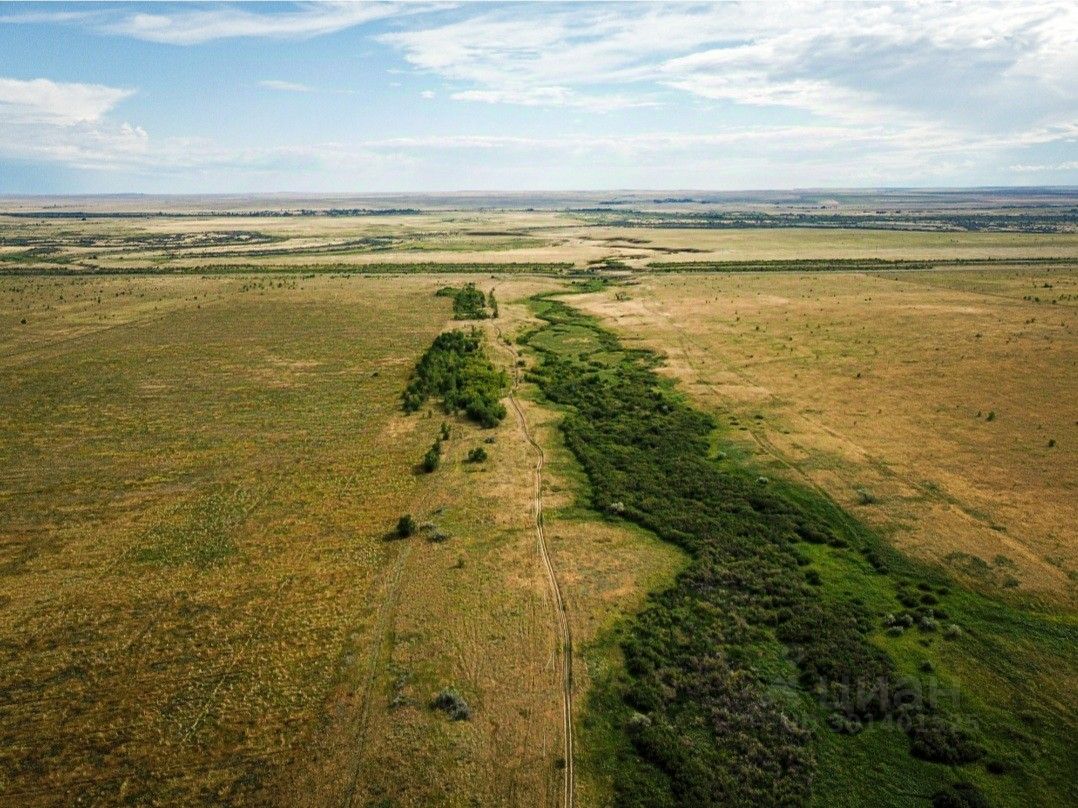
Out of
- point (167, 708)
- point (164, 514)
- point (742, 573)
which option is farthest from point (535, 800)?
point (164, 514)

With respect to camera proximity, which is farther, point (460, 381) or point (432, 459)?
point (460, 381)

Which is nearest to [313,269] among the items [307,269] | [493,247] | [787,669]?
[307,269]

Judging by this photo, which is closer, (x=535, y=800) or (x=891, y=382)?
(x=535, y=800)

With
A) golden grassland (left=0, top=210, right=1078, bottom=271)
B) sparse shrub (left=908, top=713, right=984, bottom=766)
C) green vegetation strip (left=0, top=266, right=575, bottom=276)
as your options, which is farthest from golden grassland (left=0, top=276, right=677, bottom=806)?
golden grassland (left=0, top=210, right=1078, bottom=271)

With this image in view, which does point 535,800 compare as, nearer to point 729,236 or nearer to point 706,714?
point 706,714

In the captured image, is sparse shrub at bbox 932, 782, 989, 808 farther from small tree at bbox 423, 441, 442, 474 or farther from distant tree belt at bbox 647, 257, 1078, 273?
distant tree belt at bbox 647, 257, 1078, 273

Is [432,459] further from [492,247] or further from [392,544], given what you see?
[492,247]
